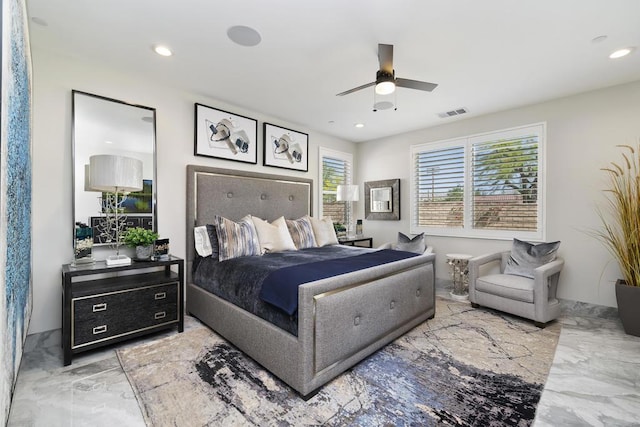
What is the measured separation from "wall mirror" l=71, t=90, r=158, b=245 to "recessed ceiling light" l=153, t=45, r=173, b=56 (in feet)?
2.34

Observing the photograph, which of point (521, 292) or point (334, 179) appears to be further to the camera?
point (334, 179)

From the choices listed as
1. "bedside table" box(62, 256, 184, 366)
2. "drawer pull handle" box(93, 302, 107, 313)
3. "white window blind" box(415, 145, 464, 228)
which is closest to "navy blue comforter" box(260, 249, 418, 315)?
"bedside table" box(62, 256, 184, 366)

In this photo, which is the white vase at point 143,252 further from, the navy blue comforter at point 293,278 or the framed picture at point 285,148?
the framed picture at point 285,148

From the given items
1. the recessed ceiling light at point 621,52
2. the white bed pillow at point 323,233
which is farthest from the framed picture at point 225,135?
the recessed ceiling light at point 621,52

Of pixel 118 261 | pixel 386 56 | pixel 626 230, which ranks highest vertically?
pixel 386 56

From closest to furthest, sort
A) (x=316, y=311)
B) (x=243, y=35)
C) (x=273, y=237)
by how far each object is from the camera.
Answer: (x=316, y=311)
(x=243, y=35)
(x=273, y=237)

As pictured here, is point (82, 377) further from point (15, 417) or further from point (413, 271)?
point (413, 271)

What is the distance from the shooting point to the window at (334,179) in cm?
499

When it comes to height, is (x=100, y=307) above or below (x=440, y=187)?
below

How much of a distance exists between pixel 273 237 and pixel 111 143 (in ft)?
6.12

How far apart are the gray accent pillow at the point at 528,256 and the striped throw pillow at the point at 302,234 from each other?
2.52m

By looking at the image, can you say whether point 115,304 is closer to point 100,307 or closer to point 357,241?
point 100,307

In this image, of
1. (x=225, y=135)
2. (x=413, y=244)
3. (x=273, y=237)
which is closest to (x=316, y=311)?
(x=273, y=237)

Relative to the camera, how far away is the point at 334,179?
519cm
